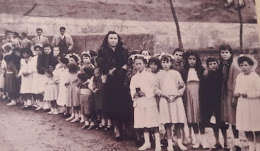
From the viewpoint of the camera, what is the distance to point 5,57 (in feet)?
9.33

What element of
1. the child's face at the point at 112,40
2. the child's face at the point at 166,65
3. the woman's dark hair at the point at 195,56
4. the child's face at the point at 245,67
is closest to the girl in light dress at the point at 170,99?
the child's face at the point at 166,65

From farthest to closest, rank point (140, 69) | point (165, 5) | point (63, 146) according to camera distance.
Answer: point (165, 5), point (140, 69), point (63, 146)

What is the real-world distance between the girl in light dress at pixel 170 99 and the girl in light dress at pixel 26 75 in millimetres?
1090

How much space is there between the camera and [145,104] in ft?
9.27

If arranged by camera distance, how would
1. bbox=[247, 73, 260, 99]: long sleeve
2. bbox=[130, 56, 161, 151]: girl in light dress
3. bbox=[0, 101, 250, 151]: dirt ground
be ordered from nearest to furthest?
bbox=[0, 101, 250, 151]: dirt ground → bbox=[130, 56, 161, 151]: girl in light dress → bbox=[247, 73, 260, 99]: long sleeve

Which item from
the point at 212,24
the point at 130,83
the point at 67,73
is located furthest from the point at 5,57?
the point at 212,24

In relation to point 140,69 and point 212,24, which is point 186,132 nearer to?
point 140,69

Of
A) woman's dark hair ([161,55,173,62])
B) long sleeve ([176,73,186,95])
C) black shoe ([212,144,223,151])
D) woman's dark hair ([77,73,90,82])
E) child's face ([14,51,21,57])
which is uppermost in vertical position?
child's face ([14,51,21,57])

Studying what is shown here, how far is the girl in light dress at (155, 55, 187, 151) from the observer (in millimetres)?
2834

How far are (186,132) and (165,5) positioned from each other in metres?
1.18

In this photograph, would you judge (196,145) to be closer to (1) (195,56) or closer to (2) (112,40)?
(1) (195,56)

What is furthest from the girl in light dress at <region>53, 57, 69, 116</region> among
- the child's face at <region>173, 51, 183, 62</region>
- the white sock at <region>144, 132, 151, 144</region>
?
the child's face at <region>173, 51, 183, 62</region>

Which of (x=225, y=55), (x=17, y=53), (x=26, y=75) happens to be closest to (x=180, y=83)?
(x=225, y=55)

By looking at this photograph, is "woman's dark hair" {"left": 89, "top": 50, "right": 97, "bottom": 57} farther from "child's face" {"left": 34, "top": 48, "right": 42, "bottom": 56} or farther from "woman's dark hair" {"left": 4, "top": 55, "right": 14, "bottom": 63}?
"woman's dark hair" {"left": 4, "top": 55, "right": 14, "bottom": 63}
